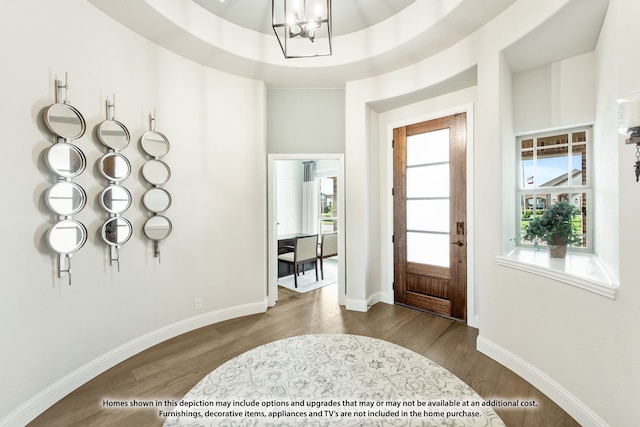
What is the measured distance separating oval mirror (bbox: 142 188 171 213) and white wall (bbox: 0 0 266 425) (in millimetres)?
95

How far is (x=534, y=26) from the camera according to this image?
1.95 meters

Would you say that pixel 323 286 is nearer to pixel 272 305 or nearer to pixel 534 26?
pixel 272 305

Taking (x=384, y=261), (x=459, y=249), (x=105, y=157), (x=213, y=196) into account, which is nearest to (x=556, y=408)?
(x=459, y=249)

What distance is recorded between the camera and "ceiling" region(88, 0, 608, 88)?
2.08 metres

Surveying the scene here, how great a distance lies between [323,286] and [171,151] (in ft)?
10.3

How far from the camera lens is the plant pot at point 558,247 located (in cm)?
210

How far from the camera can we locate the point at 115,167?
86.8 inches

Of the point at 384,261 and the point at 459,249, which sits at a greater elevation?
the point at 459,249

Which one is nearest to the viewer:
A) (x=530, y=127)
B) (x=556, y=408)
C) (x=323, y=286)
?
(x=556, y=408)

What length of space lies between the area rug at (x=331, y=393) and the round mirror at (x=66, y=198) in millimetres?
1562

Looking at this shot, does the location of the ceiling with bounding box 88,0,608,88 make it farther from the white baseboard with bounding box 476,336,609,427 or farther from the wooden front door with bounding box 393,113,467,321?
the white baseboard with bounding box 476,336,609,427

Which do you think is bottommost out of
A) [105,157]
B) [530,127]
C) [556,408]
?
[556,408]

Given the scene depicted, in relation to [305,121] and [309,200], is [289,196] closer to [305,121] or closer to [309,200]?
[309,200]

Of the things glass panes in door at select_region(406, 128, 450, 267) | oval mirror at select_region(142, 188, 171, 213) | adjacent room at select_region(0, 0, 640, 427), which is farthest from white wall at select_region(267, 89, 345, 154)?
oval mirror at select_region(142, 188, 171, 213)
